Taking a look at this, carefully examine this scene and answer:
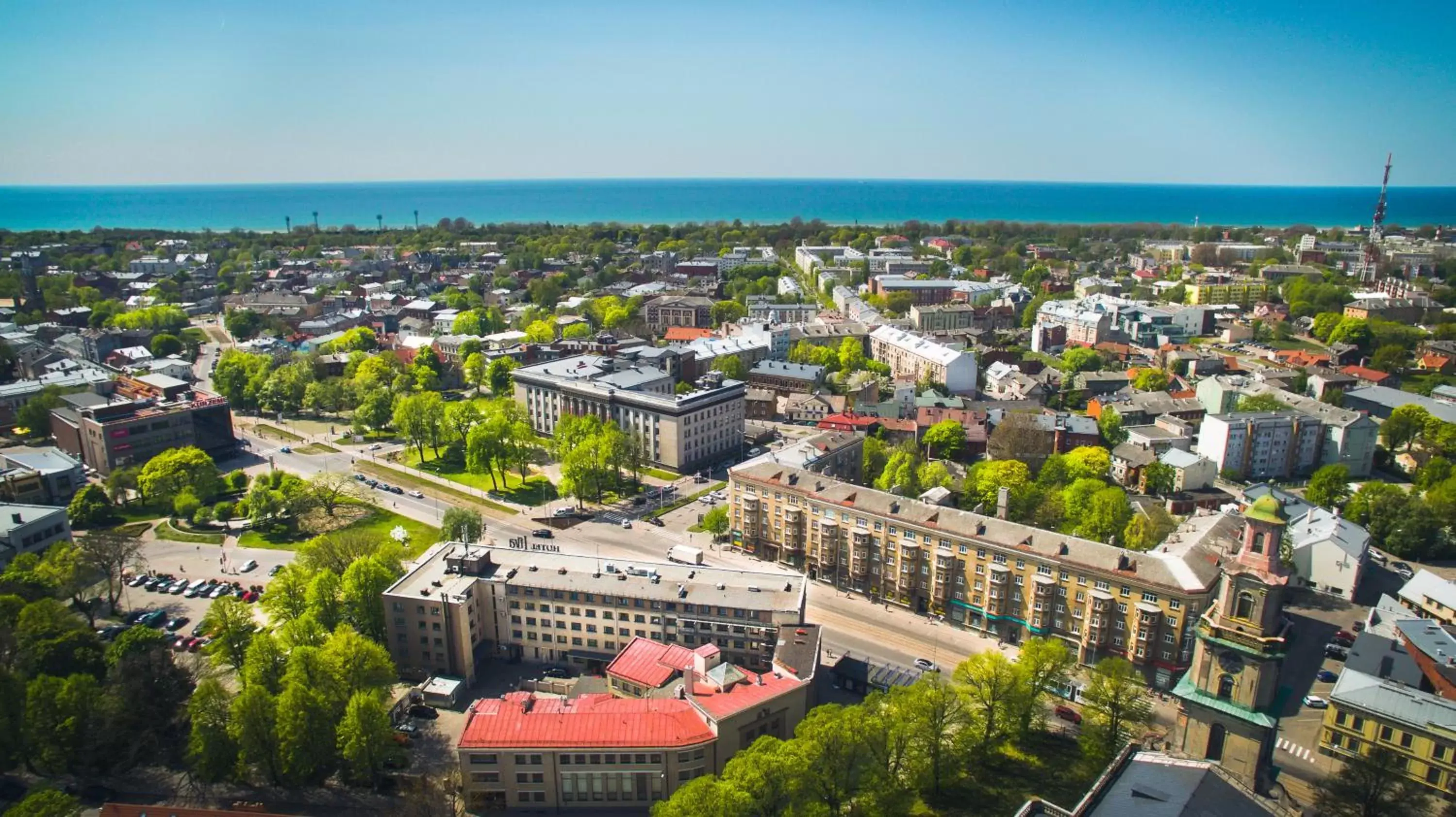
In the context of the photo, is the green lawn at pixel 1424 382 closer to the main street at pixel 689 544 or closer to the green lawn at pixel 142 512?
the main street at pixel 689 544

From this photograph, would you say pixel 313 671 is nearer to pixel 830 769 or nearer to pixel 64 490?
pixel 830 769

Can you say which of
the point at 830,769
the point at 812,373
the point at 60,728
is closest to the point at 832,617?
the point at 830,769

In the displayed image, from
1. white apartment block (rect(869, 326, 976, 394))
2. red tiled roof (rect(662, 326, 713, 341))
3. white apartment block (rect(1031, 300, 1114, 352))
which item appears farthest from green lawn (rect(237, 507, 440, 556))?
white apartment block (rect(1031, 300, 1114, 352))

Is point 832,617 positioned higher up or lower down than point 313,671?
lower down

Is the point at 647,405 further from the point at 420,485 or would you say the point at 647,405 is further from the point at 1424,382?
the point at 1424,382

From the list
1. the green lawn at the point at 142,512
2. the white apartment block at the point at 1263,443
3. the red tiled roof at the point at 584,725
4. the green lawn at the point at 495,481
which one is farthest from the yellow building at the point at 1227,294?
the green lawn at the point at 142,512

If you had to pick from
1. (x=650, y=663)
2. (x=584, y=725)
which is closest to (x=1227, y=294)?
(x=650, y=663)
